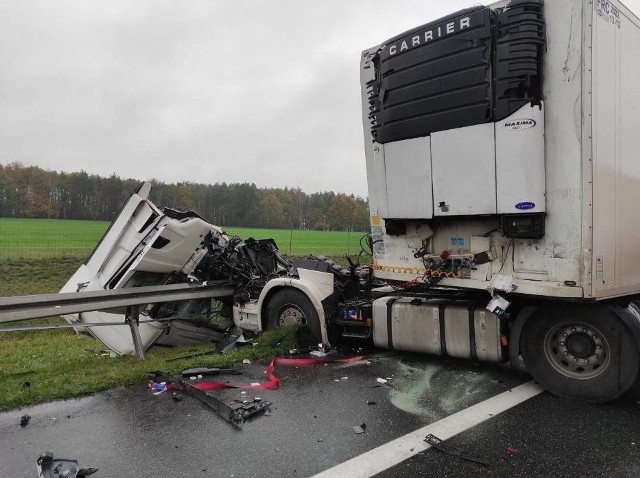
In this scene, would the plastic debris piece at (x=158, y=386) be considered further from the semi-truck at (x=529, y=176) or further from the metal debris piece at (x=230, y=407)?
the semi-truck at (x=529, y=176)

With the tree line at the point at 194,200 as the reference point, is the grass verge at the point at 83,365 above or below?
below

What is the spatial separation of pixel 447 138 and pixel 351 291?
2715 mm

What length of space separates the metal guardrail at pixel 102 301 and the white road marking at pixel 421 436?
394 centimetres

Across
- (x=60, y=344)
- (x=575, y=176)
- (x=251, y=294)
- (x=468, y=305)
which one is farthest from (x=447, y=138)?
(x=60, y=344)

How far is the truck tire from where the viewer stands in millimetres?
3988

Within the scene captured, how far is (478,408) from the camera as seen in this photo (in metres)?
3.99

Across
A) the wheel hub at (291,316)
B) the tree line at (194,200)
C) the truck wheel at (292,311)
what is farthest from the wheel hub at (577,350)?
the tree line at (194,200)

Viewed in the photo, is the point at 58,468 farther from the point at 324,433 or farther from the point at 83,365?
the point at 83,365

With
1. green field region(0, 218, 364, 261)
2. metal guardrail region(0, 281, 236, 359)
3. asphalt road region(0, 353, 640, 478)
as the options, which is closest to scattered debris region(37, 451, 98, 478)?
asphalt road region(0, 353, 640, 478)

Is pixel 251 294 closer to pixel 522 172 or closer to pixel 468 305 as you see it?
pixel 468 305

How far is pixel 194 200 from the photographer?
16906 mm

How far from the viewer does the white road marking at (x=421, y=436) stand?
115 inches

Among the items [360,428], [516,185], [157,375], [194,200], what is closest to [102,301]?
[157,375]

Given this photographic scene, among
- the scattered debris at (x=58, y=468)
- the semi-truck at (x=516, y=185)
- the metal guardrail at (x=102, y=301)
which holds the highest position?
the semi-truck at (x=516, y=185)
